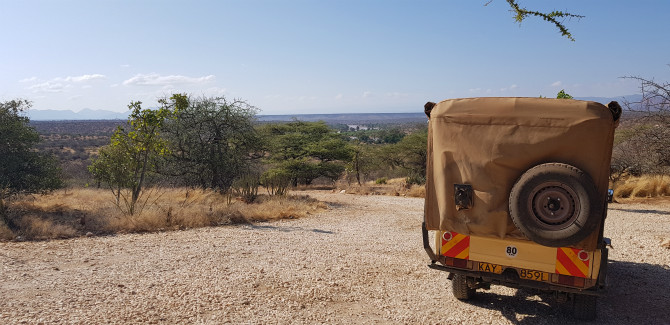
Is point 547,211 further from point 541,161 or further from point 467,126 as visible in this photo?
point 467,126

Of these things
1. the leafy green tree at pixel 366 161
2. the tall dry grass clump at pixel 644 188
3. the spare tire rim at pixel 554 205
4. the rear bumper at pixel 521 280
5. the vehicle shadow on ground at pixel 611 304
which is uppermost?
the spare tire rim at pixel 554 205

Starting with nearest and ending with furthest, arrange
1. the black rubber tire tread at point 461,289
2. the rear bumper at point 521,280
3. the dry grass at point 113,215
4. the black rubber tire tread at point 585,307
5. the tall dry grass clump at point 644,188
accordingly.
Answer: the rear bumper at point 521,280 < the black rubber tire tread at point 585,307 < the black rubber tire tread at point 461,289 < the dry grass at point 113,215 < the tall dry grass clump at point 644,188

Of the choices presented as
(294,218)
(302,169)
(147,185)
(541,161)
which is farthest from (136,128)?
(302,169)

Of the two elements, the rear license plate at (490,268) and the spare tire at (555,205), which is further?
the rear license plate at (490,268)

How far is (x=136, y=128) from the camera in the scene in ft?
39.4

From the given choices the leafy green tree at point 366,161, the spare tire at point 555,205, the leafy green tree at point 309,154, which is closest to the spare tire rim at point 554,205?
the spare tire at point 555,205

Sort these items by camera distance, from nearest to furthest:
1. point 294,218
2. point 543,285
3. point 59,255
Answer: point 543,285 < point 59,255 < point 294,218

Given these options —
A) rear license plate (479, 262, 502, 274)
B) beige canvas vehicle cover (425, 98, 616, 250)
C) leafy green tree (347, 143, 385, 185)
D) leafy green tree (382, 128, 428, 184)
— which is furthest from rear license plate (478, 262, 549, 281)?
leafy green tree (347, 143, 385, 185)

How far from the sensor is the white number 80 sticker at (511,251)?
15.6 feet

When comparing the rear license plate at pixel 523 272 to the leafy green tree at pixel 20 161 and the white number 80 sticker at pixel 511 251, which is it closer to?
the white number 80 sticker at pixel 511 251

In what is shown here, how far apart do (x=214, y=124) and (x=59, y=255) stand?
37.2ft

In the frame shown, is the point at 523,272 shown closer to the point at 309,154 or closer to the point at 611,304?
the point at 611,304

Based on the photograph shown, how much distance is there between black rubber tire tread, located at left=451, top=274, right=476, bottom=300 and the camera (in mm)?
5703

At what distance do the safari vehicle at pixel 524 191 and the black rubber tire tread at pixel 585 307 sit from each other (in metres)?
0.01
